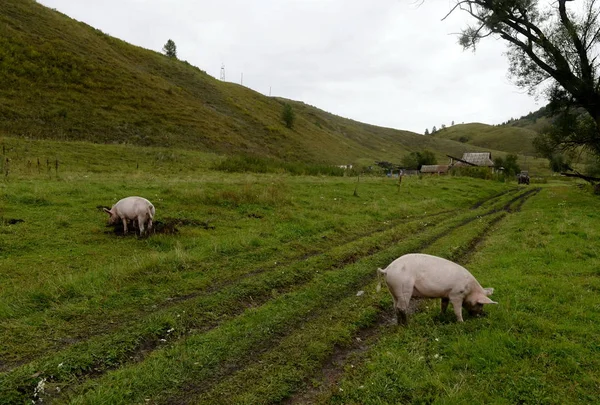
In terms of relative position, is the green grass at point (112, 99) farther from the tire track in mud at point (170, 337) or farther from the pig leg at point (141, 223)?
the tire track in mud at point (170, 337)

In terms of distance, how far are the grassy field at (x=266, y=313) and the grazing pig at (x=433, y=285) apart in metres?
0.41

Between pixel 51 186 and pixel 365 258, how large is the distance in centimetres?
1663

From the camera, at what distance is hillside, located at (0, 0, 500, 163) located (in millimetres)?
39884

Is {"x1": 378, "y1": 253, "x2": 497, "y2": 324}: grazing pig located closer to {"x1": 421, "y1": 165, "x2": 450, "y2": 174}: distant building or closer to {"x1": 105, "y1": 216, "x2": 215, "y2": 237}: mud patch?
{"x1": 105, "y1": 216, "x2": 215, "y2": 237}: mud patch

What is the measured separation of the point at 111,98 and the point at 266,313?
2015 inches

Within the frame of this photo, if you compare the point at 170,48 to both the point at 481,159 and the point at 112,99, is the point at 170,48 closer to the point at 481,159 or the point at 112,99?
the point at 112,99

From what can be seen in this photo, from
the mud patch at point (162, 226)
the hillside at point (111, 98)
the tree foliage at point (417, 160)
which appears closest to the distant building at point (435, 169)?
the tree foliage at point (417, 160)

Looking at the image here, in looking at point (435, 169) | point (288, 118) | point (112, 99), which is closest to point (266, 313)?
point (112, 99)

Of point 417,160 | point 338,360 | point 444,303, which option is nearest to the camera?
point 338,360

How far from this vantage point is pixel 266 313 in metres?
8.48

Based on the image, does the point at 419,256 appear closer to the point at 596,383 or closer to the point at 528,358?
the point at 528,358

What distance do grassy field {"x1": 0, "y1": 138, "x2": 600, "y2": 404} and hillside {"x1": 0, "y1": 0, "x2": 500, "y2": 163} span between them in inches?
1030

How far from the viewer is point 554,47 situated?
26.6 meters

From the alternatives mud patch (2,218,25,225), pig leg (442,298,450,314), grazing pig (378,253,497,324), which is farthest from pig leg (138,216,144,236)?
pig leg (442,298,450,314)
